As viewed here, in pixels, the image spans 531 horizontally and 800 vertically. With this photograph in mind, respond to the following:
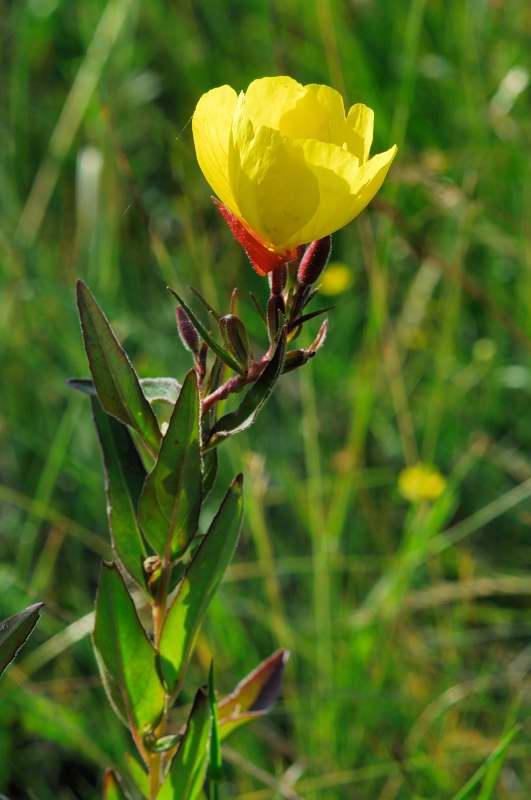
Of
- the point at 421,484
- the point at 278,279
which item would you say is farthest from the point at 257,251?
the point at 421,484

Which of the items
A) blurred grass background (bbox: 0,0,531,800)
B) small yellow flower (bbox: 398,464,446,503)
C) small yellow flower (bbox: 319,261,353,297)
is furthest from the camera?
small yellow flower (bbox: 319,261,353,297)

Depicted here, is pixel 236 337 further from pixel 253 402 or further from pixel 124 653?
pixel 124 653

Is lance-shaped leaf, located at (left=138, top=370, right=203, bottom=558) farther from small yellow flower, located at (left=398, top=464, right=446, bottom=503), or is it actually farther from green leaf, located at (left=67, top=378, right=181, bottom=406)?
small yellow flower, located at (left=398, top=464, right=446, bottom=503)

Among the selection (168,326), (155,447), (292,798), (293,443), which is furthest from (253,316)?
(155,447)

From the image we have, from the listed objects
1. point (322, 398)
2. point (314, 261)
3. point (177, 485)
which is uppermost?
point (314, 261)

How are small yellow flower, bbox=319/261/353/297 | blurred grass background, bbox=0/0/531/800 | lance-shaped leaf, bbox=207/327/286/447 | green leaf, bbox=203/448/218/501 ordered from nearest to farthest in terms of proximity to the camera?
lance-shaped leaf, bbox=207/327/286/447
green leaf, bbox=203/448/218/501
blurred grass background, bbox=0/0/531/800
small yellow flower, bbox=319/261/353/297

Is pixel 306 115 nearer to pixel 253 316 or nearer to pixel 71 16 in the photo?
pixel 253 316

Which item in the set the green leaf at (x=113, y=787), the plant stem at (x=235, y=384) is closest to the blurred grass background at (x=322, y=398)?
the green leaf at (x=113, y=787)

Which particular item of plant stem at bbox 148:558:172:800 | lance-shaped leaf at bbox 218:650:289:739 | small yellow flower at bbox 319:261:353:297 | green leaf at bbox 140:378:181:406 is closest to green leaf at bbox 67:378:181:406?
green leaf at bbox 140:378:181:406

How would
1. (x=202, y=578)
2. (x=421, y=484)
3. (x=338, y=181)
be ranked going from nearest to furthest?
(x=338, y=181), (x=202, y=578), (x=421, y=484)
